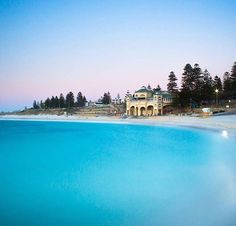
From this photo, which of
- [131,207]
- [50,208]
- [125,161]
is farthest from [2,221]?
[125,161]

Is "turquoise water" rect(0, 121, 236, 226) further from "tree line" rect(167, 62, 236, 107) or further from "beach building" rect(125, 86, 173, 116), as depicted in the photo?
"beach building" rect(125, 86, 173, 116)

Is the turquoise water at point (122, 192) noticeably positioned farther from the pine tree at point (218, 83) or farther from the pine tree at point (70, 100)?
the pine tree at point (70, 100)

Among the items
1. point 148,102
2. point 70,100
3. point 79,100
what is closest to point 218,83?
point 148,102

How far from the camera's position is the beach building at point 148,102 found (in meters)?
67.5

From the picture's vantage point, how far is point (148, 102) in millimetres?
68625

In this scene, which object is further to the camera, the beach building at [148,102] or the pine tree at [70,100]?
the pine tree at [70,100]

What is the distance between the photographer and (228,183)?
9.84 meters

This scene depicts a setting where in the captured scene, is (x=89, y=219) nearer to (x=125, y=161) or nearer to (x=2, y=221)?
(x=2, y=221)

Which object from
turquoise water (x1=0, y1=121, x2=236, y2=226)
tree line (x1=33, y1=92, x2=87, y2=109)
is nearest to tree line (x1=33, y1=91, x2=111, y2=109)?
tree line (x1=33, y1=92, x2=87, y2=109)

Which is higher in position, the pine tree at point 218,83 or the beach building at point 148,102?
the pine tree at point 218,83

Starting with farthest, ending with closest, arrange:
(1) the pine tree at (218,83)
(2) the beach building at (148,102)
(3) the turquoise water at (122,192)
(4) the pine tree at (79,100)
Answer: (4) the pine tree at (79,100)
(2) the beach building at (148,102)
(1) the pine tree at (218,83)
(3) the turquoise water at (122,192)

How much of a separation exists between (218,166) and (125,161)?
205 inches

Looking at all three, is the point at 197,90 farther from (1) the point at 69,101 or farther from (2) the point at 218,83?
(1) the point at 69,101

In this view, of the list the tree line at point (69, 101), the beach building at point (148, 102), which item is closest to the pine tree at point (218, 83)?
the beach building at point (148, 102)
